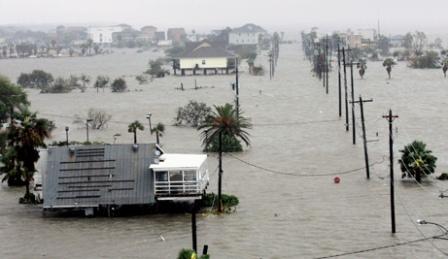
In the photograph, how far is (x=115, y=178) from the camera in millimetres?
31891

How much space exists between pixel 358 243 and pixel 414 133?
26.2 meters

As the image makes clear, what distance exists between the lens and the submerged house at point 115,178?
31406 millimetres

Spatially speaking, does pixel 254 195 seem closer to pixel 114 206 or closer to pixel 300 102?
pixel 114 206

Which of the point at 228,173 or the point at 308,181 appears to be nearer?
the point at 308,181

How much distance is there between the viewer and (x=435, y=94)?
78375mm

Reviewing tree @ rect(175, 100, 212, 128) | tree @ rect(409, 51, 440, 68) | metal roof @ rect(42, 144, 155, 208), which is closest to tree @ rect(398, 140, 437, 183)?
metal roof @ rect(42, 144, 155, 208)

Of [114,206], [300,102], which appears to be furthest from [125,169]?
[300,102]

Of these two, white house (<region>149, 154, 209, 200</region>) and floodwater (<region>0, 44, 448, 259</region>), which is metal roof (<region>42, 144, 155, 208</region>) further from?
floodwater (<region>0, 44, 448, 259</region>)

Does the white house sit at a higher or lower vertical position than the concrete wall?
lower

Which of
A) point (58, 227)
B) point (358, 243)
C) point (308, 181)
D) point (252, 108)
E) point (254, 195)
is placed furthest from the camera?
point (252, 108)

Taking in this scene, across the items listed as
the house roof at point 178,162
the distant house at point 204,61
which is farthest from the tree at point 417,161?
the distant house at point 204,61

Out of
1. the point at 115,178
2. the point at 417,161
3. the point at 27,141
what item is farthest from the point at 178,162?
the point at 417,161

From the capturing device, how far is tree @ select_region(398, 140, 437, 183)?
3603cm

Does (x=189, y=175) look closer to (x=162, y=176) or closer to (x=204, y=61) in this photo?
(x=162, y=176)
